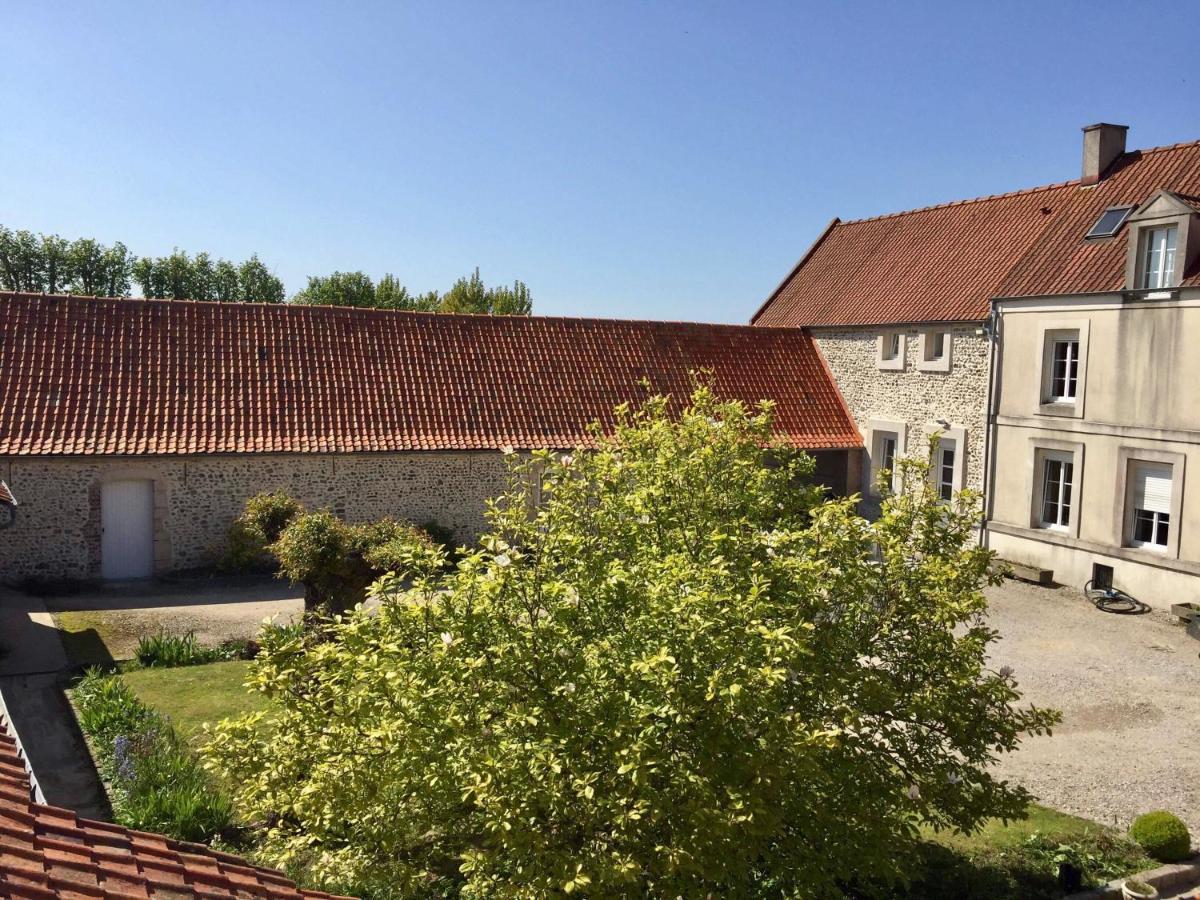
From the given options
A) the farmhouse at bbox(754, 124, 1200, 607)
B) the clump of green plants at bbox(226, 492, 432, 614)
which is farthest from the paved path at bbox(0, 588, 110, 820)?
the farmhouse at bbox(754, 124, 1200, 607)

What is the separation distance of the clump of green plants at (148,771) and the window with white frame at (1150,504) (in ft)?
46.3

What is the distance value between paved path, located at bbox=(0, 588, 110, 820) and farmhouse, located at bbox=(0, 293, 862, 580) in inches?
85.6

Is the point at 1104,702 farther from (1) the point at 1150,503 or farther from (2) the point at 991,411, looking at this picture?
(2) the point at 991,411

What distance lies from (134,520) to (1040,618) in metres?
15.2

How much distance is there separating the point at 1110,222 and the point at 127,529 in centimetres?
1812

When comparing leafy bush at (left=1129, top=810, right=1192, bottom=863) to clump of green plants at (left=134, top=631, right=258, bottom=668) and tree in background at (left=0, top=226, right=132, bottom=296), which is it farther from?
tree in background at (left=0, top=226, right=132, bottom=296)

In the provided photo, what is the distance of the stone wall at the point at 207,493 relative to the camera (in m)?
15.8

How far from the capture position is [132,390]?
1695 cm

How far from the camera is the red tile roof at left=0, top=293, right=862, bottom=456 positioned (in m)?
16.5

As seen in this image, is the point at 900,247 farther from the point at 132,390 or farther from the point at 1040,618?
the point at 132,390

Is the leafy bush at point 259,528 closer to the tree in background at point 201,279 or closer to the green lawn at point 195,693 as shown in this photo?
the green lawn at point 195,693

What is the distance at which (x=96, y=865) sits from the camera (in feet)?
10.9

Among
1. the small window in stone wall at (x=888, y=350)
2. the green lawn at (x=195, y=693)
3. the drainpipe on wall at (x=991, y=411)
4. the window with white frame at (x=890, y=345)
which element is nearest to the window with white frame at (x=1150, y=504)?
the drainpipe on wall at (x=991, y=411)

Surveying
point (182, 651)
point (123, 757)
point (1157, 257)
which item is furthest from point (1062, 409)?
point (123, 757)
